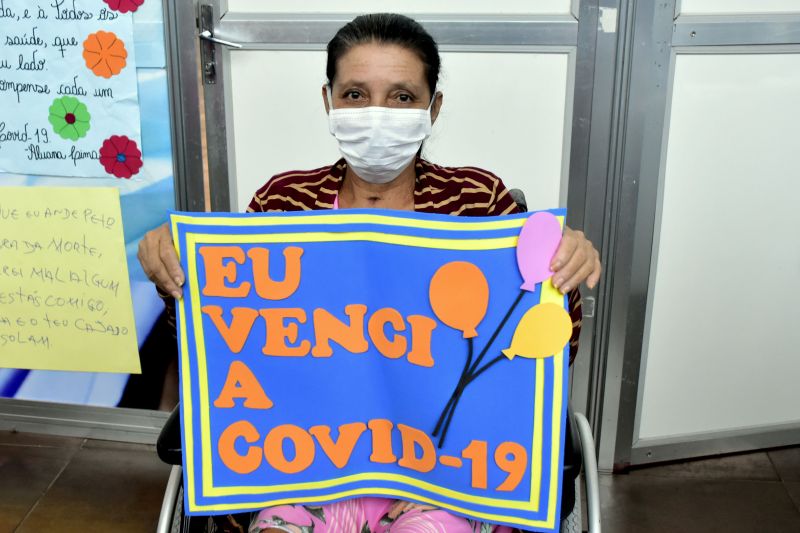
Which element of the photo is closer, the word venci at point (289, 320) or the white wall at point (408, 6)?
the word venci at point (289, 320)

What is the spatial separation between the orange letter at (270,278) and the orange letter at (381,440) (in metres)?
0.27

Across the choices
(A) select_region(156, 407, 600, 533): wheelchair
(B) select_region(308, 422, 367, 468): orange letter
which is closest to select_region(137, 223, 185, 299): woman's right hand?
(A) select_region(156, 407, 600, 533): wheelchair

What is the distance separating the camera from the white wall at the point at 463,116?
6.93 ft

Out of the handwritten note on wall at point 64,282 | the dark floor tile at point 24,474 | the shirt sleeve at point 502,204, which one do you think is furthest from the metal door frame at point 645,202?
the dark floor tile at point 24,474

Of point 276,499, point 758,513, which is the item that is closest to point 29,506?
point 276,499

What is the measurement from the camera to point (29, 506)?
2.30m

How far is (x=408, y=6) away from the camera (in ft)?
6.87

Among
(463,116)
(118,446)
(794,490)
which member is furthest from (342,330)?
(794,490)

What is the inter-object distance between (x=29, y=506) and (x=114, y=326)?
60 cm

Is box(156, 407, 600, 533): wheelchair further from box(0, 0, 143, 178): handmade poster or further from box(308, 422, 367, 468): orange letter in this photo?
box(0, 0, 143, 178): handmade poster

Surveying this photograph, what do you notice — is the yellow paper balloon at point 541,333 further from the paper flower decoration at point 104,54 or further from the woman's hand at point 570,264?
the paper flower decoration at point 104,54

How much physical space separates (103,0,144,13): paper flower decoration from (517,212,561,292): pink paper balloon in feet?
5.06

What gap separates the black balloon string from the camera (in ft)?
3.85

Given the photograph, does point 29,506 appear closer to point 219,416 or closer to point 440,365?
point 219,416
